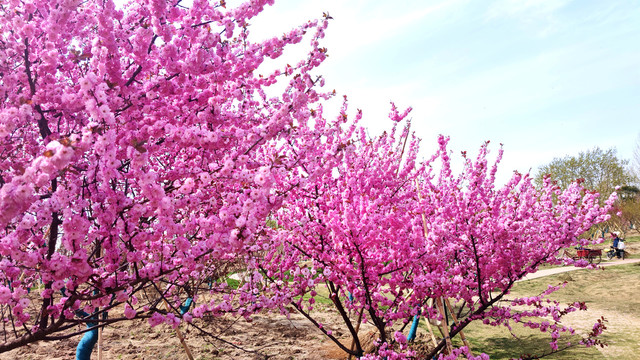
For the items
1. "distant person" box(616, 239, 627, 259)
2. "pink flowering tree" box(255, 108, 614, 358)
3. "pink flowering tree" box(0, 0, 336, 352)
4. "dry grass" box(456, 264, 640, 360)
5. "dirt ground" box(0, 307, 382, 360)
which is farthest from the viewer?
"distant person" box(616, 239, 627, 259)

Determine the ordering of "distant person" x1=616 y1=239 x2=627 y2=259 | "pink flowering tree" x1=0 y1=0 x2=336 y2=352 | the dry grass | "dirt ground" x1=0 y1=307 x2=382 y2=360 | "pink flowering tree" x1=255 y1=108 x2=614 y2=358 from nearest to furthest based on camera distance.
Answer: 1. "pink flowering tree" x1=0 y1=0 x2=336 y2=352
2. "pink flowering tree" x1=255 y1=108 x2=614 y2=358
3. the dry grass
4. "dirt ground" x1=0 y1=307 x2=382 y2=360
5. "distant person" x1=616 y1=239 x2=627 y2=259

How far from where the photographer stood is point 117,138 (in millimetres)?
2893

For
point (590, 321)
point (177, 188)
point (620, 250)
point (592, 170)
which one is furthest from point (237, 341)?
point (592, 170)

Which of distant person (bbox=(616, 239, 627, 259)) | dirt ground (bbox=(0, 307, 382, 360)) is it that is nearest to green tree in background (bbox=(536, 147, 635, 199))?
distant person (bbox=(616, 239, 627, 259))

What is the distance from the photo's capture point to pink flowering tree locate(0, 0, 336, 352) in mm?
2252

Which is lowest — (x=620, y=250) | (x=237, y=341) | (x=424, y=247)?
(x=620, y=250)

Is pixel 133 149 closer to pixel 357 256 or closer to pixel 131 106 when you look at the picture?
pixel 131 106

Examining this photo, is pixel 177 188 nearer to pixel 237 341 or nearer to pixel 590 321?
pixel 237 341

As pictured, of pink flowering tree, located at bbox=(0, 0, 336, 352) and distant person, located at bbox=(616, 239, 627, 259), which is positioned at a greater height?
pink flowering tree, located at bbox=(0, 0, 336, 352)

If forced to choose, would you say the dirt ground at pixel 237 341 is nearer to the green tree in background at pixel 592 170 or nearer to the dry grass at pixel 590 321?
the dry grass at pixel 590 321

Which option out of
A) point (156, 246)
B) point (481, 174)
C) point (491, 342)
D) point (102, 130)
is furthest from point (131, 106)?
point (491, 342)

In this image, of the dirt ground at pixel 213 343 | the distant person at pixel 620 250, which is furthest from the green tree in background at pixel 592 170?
the dirt ground at pixel 213 343

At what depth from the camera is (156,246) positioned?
4617 mm

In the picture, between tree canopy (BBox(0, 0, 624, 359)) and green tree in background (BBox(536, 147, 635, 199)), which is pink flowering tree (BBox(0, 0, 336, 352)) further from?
green tree in background (BBox(536, 147, 635, 199))
